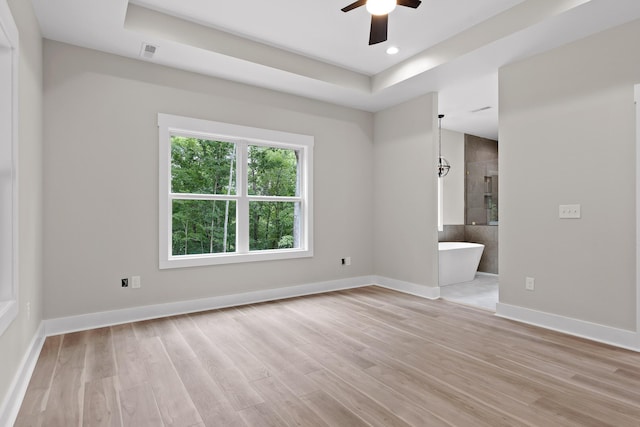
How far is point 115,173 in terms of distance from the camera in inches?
136

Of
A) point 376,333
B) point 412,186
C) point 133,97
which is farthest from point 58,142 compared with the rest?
point 412,186

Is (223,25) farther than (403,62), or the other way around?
(403,62)

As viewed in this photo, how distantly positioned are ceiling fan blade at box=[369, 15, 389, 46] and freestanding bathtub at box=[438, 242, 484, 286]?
3456mm

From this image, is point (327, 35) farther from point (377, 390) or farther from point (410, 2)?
point (377, 390)

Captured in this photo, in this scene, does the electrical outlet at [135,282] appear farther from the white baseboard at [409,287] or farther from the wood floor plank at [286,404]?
the white baseboard at [409,287]

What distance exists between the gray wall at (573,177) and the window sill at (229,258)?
250 centimetres

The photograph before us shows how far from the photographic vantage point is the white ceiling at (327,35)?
2.86 m

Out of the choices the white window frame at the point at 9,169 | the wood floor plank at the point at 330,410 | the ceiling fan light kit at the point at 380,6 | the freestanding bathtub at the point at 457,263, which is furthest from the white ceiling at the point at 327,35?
the wood floor plank at the point at 330,410

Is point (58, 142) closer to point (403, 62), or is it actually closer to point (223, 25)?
point (223, 25)

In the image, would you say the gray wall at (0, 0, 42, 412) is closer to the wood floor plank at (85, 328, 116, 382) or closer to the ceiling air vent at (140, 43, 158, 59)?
the wood floor plank at (85, 328, 116, 382)

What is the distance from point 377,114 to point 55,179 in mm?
4197

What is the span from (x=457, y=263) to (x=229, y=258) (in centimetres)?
361

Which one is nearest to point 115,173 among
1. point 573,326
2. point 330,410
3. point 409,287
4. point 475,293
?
point 330,410

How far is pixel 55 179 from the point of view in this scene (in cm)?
319
